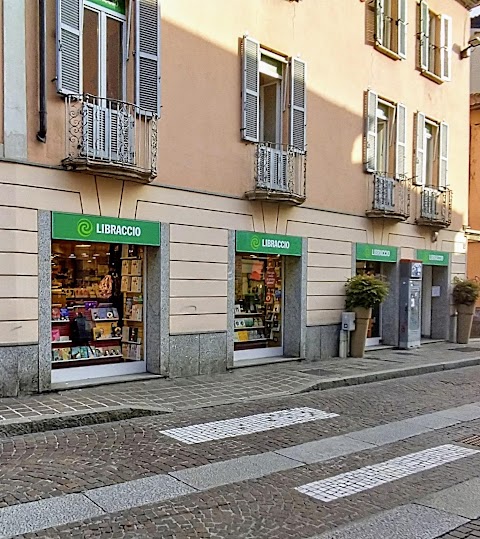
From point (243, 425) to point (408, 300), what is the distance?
8.92 meters

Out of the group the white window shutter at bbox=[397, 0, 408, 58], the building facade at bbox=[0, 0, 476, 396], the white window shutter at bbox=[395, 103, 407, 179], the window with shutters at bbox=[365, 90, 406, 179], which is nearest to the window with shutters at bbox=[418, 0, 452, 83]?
the building facade at bbox=[0, 0, 476, 396]

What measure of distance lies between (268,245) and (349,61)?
16.7ft

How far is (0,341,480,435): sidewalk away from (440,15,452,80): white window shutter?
327 inches

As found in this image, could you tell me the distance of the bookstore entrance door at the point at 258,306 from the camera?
39.4 ft

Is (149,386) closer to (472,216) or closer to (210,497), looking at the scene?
(210,497)

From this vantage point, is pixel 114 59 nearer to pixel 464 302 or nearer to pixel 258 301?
pixel 258 301

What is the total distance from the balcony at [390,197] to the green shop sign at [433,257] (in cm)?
143

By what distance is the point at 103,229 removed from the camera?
9078 mm

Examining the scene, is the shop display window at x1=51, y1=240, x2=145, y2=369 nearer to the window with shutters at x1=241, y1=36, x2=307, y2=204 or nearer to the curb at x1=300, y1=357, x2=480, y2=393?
the window with shutters at x1=241, y1=36, x2=307, y2=204

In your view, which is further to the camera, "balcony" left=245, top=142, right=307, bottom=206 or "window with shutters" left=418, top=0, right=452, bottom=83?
"window with shutters" left=418, top=0, right=452, bottom=83

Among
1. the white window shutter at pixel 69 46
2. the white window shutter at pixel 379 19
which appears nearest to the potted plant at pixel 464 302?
the white window shutter at pixel 379 19

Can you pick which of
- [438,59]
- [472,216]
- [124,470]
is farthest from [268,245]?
[472,216]

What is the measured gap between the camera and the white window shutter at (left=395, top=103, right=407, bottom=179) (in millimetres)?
15156

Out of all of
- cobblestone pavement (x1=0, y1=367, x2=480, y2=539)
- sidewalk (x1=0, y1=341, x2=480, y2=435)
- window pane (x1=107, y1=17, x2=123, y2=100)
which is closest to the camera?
cobblestone pavement (x1=0, y1=367, x2=480, y2=539)
